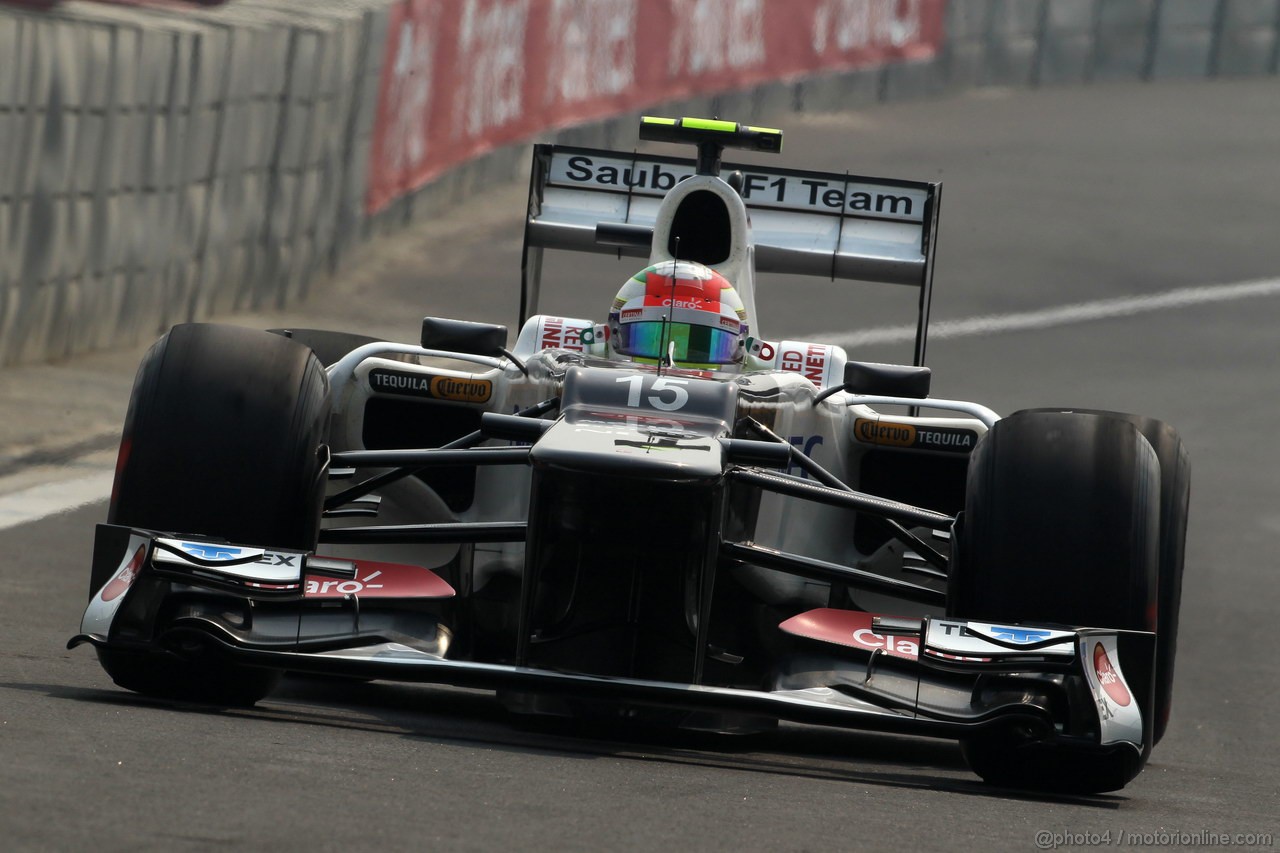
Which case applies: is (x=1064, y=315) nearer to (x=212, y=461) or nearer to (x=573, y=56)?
(x=573, y=56)

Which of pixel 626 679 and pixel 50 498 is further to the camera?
pixel 50 498

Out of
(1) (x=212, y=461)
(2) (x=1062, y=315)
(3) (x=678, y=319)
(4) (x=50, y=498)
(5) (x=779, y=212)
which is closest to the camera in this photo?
(1) (x=212, y=461)

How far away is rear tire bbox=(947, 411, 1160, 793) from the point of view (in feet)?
22.8

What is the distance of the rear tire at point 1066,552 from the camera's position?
6.95 m

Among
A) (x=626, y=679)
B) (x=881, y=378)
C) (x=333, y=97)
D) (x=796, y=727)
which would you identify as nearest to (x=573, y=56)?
(x=333, y=97)

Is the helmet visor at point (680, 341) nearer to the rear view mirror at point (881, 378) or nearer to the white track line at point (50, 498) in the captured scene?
the rear view mirror at point (881, 378)

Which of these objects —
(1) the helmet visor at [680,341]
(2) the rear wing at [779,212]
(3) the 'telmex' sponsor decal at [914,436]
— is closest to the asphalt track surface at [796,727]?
(3) the 'telmex' sponsor decal at [914,436]

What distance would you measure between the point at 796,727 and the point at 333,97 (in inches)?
444

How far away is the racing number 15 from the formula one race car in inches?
0.4

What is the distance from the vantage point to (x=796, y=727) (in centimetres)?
840

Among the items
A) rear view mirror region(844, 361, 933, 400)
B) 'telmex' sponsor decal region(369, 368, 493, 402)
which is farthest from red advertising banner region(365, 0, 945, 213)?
rear view mirror region(844, 361, 933, 400)

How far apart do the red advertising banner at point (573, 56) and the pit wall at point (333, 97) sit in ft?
0.10

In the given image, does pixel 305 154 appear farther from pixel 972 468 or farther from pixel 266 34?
pixel 972 468

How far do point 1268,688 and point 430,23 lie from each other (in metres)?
12.5
